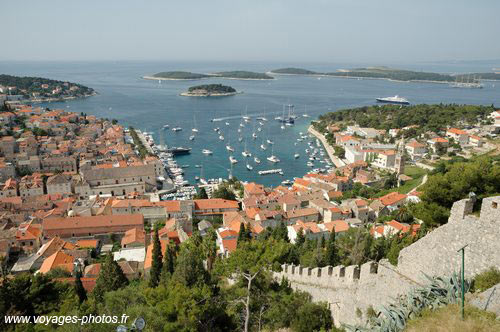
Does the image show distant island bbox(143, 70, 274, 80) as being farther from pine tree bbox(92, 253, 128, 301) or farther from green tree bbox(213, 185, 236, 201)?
pine tree bbox(92, 253, 128, 301)

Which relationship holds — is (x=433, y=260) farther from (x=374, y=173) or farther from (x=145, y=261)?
(x=374, y=173)

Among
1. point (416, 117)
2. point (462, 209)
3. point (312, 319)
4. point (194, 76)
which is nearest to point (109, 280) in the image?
point (312, 319)

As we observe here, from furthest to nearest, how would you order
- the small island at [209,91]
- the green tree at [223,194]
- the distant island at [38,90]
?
1. the small island at [209,91]
2. the distant island at [38,90]
3. the green tree at [223,194]

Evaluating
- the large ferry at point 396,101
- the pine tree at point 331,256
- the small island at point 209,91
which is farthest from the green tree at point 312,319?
the small island at point 209,91

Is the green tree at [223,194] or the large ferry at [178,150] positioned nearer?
the green tree at [223,194]

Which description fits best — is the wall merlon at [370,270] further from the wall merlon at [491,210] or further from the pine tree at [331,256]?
the pine tree at [331,256]

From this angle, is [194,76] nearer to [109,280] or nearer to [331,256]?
[109,280]

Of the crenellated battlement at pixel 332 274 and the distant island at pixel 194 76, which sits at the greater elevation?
the distant island at pixel 194 76

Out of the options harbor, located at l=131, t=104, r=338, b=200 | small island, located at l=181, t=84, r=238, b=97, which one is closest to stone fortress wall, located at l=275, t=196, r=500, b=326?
harbor, located at l=131, t=104, r=338, b=200
